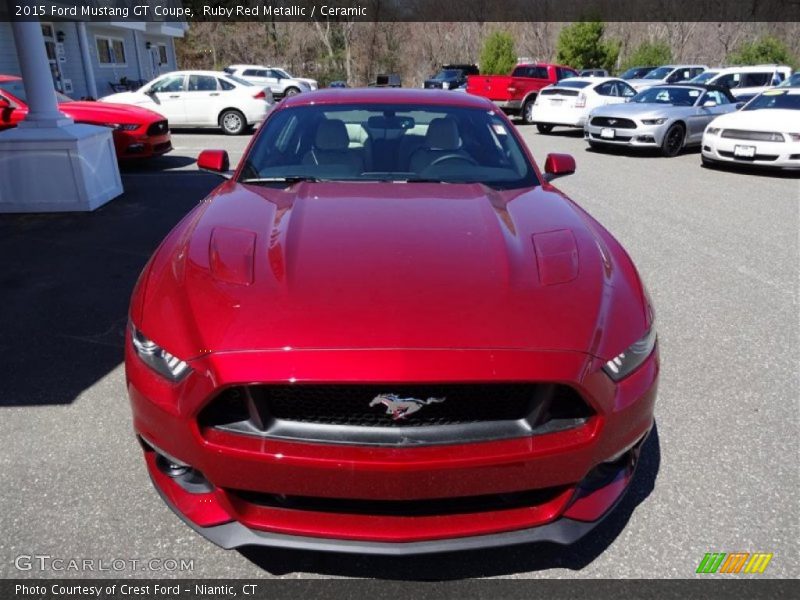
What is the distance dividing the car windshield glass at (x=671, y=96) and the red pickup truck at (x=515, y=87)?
18.9 ft

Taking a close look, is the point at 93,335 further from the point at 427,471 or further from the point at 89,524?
the point at 427,471

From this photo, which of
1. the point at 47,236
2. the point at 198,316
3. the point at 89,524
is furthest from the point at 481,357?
the point at 47,236

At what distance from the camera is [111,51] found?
24.7m

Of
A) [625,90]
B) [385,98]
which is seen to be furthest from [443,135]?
[625,90]

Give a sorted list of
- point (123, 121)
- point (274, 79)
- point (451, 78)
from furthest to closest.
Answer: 1. point (451, 78)
2. point (274, 79)
3. point (123, 121)

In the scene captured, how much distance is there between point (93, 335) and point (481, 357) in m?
3.16

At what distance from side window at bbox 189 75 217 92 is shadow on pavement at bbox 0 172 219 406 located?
7678 mm

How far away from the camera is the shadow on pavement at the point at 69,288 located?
137 inches

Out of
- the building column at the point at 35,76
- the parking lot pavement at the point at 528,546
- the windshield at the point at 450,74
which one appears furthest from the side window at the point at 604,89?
the building column at the point at 35,76

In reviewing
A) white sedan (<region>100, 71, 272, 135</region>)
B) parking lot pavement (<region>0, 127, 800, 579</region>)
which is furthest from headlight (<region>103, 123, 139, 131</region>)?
white sedan (<region>100, 71, 272, 135</region>)

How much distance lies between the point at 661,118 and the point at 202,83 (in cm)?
1064

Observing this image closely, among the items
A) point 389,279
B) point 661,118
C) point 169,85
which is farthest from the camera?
point 169,85

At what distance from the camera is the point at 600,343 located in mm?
1897

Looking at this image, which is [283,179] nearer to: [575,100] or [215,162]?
[215,162]
